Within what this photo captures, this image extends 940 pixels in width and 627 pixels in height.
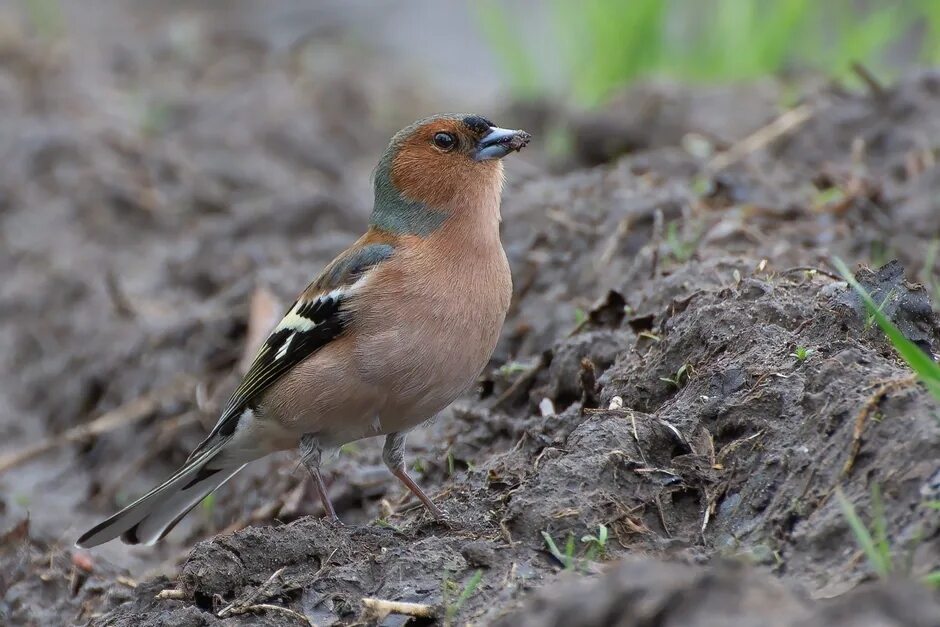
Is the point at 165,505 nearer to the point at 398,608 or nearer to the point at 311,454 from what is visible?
the point at 311,454

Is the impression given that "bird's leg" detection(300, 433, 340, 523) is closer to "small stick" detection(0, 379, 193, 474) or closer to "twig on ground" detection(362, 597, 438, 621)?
"twig on ground" detection(362, 597, 438, 621)

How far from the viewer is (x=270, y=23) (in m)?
15.5

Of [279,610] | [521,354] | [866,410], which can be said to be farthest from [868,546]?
[521,354]

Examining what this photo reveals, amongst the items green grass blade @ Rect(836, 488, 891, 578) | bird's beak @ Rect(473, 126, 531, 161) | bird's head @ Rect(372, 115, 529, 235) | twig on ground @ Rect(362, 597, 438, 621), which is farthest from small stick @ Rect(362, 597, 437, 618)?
bird's beak @ Rect(473, 126, 531, 161)

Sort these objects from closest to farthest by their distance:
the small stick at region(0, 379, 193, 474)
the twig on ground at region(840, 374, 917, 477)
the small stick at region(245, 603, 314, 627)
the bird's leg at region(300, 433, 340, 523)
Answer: the twig on ground at region(840, 374, 917, 477) → the small stick at region(245, 603, 314, 627) → the bird's leg at region(300, 433, 340, 523) → the small stick at region(0, 379, 193, 474)

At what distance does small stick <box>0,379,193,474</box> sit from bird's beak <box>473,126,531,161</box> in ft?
9.21

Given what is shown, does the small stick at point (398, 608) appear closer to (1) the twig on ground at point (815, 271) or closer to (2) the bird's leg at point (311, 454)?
(2) the bird's leg at point (311, 454)

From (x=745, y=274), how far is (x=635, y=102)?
15.1 feet

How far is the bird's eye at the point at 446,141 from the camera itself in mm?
5590

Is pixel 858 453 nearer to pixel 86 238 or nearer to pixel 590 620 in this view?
pixel 590 620

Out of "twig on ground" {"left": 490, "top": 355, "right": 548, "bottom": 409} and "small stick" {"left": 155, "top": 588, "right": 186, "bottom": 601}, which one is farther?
"twig on ground" {"left": 490, "top": 355, "right": 548, "bottom": 409}

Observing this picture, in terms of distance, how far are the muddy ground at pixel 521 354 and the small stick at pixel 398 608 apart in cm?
2

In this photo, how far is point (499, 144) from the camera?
18.2 feet

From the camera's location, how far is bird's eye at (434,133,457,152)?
5.59m
